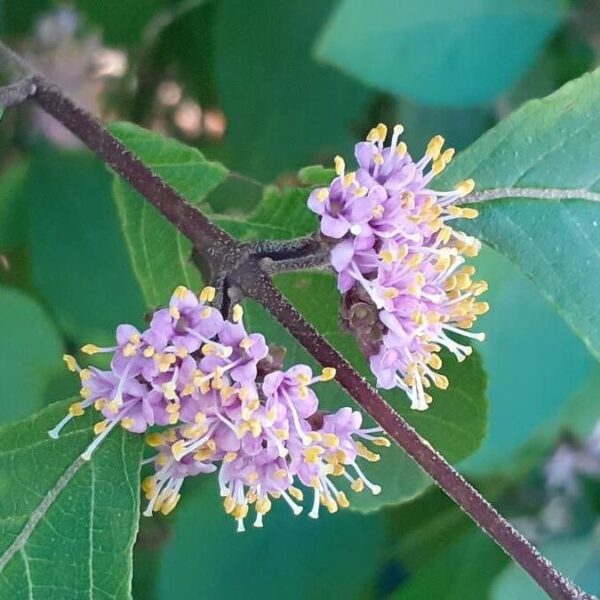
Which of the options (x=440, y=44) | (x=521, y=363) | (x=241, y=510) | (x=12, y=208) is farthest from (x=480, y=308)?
(x=12, y=208)

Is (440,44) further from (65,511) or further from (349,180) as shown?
(65,511)

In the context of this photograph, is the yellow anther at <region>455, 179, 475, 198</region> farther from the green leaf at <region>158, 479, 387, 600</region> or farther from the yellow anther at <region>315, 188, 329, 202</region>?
the green leaf at <region>158, 479, 387, 600</region>

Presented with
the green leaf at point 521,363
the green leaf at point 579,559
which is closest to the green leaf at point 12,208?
the green leaf at point 521,363

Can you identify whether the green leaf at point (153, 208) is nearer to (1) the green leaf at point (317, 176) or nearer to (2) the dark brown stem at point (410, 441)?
(1) the green leaf at point (317, 176)

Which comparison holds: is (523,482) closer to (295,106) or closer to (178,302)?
(295,106)

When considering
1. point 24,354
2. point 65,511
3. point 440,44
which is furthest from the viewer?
point 440,44

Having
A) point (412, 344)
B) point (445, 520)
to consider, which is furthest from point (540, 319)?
point (412, 344)
